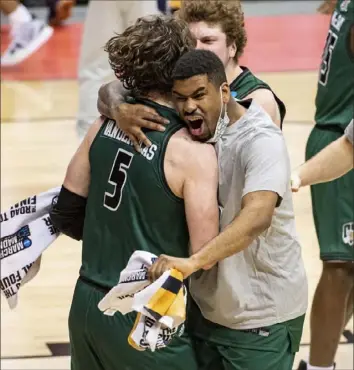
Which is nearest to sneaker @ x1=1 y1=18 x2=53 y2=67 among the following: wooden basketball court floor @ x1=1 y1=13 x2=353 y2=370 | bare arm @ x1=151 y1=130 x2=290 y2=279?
wooden basketball court floor @ x1=1 y1=13 x2=353 y2=370

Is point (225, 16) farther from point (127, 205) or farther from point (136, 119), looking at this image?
point (127, 205)

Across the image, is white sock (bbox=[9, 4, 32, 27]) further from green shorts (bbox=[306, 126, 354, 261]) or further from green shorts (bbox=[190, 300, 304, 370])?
green shorts (bbox=[190, 300, 304, 370])

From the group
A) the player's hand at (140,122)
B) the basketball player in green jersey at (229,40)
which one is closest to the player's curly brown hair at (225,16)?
the basketball player in green jersey at (229,40)

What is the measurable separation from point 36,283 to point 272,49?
19.8 ft

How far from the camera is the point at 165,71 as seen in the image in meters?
2.77

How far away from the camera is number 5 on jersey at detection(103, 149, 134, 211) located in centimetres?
282

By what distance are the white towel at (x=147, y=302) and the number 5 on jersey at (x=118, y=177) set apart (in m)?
0.24

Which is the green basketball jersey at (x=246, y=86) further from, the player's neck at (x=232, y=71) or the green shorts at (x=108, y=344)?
the green shorts at (x=108, y=344)

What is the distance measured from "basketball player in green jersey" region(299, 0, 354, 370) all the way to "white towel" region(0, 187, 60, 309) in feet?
4.74

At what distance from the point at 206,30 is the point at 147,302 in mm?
1328

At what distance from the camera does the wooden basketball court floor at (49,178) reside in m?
4.78

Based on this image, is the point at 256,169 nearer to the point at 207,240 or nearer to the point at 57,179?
the point at 207,240

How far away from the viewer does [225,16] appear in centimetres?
354

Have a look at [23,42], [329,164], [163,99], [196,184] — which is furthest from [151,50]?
[23,42]
